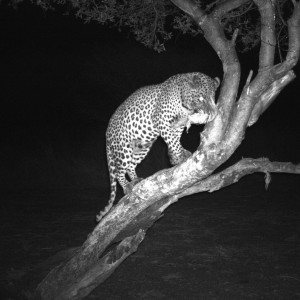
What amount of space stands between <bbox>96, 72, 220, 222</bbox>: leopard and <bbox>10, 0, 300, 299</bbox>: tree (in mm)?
1168

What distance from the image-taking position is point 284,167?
5.11m

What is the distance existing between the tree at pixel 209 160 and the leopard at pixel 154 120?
1.17 metres

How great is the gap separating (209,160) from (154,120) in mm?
2305

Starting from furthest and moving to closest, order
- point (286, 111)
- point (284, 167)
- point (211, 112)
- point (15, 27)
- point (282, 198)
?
point (286, 111)
point (15, 27)
point (282, 198)
point (284, 167)
point (211, 112)

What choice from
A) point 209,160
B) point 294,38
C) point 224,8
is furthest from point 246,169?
point 224,8

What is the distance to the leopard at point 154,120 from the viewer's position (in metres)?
6.47

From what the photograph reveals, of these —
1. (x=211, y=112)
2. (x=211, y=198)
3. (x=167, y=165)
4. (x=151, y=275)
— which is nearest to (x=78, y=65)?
(x=167, y=165)

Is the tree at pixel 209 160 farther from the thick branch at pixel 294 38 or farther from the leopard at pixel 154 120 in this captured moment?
the leopard at pixel 154 120

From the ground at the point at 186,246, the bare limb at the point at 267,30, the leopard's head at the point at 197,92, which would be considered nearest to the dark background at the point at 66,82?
the ground at the point at 186,246

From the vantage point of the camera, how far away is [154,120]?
6.69 m

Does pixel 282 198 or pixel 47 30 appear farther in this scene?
pixel 47 30

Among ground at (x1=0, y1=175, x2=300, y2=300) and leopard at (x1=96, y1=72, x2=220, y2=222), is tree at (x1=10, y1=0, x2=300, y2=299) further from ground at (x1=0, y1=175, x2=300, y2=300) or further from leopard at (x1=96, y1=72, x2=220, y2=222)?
leopard at (x1=96, y1=72, x2=220, y2=222)

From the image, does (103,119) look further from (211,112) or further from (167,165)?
(211,112)

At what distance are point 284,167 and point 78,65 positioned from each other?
10.0 meters
